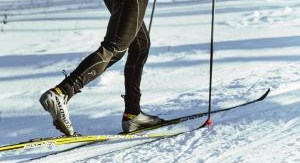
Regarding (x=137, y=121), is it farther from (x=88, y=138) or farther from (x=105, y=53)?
(x=105, y=53)

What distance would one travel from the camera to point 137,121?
3.90m

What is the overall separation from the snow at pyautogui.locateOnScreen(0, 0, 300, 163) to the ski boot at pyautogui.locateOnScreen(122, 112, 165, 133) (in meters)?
0.14

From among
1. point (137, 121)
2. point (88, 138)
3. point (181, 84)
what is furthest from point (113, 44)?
point (181, 84)

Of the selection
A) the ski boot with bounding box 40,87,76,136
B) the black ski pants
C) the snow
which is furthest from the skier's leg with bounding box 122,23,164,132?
the ski boot with bounding box 40,87,76,136

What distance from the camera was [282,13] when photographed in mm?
9602

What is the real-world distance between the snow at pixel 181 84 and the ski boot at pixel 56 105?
24 cm

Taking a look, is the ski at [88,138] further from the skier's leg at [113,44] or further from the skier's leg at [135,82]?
the skier's leg at [113,44]

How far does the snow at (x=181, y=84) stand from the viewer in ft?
10.8

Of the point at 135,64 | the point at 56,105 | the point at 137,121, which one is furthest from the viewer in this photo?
the point at 137,121

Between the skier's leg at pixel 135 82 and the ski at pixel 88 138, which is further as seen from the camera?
the skier's leg at pixel 135 82

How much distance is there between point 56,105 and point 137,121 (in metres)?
0.88

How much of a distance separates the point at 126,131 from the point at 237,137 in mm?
880

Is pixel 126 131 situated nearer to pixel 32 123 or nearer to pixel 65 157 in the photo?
pixel 65 157

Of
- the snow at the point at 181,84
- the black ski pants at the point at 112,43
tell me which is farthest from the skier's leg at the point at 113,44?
the snow at the point at 181,84
